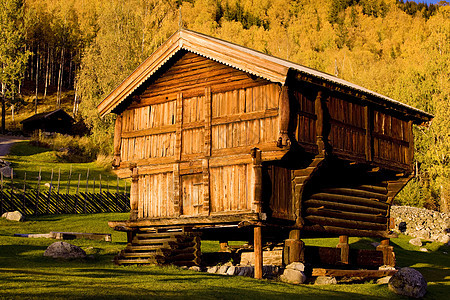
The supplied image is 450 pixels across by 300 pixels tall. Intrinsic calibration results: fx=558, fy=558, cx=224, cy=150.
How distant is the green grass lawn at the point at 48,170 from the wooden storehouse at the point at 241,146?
61.7ft

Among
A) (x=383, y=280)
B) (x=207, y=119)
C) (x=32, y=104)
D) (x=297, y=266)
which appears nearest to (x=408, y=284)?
(x=297, y=266)

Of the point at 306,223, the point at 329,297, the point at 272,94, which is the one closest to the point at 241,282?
the point at 329,297

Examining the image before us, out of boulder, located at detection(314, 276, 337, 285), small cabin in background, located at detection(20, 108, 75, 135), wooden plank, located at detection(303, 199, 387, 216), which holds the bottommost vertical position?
boulder, located at detection(314, 276, 337, 285)

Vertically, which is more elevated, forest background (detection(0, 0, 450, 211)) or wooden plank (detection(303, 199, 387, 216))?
forest background (detection(0, 0, 450, 211))

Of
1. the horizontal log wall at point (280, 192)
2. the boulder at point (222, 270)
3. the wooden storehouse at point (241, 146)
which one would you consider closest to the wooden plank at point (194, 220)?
the wooden storehouse at point (241, 146)

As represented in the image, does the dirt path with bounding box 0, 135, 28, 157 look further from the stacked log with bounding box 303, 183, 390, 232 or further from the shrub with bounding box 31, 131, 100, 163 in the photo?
the stacked log with bounding box 303, 183, 390, 232

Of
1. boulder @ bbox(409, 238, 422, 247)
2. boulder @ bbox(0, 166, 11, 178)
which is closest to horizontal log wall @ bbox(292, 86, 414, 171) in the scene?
boulder @ bbox(409, 238, 422, 247)

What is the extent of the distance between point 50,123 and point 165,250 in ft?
174

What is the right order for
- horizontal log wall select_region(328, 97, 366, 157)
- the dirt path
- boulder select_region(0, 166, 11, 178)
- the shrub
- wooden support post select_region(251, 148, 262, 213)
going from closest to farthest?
1. wooden support post select_region(251, 148, 262, 213)
2. horizontal log wall select_region(328, 97, 366, 157)
3. boulder select_region(0, 166, 11, 178)
4. the dirt path
5. the shrub

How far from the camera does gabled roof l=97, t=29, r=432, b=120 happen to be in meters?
18.7

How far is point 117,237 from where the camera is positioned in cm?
2905

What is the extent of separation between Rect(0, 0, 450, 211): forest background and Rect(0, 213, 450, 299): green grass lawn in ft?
31.2

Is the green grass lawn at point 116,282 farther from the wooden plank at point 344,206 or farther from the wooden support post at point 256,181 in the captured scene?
the wooden plank at point 344,206

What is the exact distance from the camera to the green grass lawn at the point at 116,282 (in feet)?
41.7
